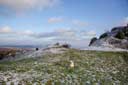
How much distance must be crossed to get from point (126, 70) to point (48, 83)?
14329mm

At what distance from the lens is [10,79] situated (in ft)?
53.6

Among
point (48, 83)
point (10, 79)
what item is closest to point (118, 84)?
point (48, 83)

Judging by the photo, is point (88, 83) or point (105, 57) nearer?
point (88, 83)

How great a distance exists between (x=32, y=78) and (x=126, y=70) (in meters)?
15.2

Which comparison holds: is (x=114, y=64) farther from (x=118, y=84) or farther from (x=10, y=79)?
(x=10, y=79)

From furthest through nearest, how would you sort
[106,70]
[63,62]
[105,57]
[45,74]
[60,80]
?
[105,57], [63,62], [106,70], [45,74], [60,80]

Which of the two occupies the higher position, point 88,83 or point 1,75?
point 1,75

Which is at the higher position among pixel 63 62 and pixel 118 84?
pixel 63 62

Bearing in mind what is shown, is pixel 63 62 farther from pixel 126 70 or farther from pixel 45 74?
pixel 126 70

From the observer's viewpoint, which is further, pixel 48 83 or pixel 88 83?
pixel 88 83

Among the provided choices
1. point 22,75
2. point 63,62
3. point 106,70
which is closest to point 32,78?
point 22,75

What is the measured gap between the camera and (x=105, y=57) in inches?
1265

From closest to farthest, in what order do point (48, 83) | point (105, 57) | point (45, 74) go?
point (48, 83) → point (45, 74) → point (105, 57)

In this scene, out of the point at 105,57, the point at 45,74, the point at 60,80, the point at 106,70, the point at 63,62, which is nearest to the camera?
the point at 60,80
